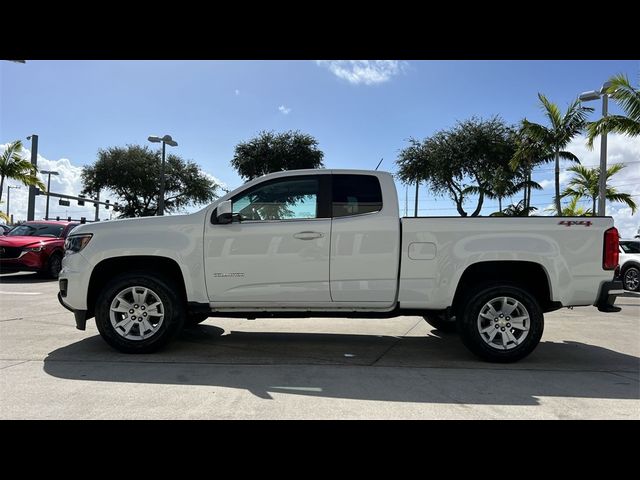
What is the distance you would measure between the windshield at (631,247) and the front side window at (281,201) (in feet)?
42.5

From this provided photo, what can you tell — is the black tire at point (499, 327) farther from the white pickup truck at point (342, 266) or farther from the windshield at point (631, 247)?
the windshield at point (631, 247)

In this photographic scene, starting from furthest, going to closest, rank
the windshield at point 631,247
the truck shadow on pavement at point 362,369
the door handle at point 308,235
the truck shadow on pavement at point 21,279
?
the windshield at point 631,247 < the truck shadow on pavement at point 21,279 < the door handle at point 308,235 < the truck shadow on pavement at point 362,369

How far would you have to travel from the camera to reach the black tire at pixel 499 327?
15.9 feet

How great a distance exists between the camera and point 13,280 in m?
12.4

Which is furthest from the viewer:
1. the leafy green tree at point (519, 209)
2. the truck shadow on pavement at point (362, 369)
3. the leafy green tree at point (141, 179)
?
the leafy green tree at point (141, 179)

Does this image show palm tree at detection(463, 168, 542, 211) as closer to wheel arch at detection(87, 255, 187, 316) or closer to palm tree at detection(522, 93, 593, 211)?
palm tree at detection(522, 93, 593, 211)

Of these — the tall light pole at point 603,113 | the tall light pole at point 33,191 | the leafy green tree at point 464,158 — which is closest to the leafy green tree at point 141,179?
the tall light pole at point 33,191

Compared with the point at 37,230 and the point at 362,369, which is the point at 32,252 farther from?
the point at 362,369

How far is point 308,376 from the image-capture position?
4.38 meters

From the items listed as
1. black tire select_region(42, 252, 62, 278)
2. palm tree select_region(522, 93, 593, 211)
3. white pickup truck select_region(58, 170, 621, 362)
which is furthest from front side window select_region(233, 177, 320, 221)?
palm tree select_region(522, 93, 593, 211)

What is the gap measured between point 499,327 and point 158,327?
12.4 ft

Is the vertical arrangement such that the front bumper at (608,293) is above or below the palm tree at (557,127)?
below
